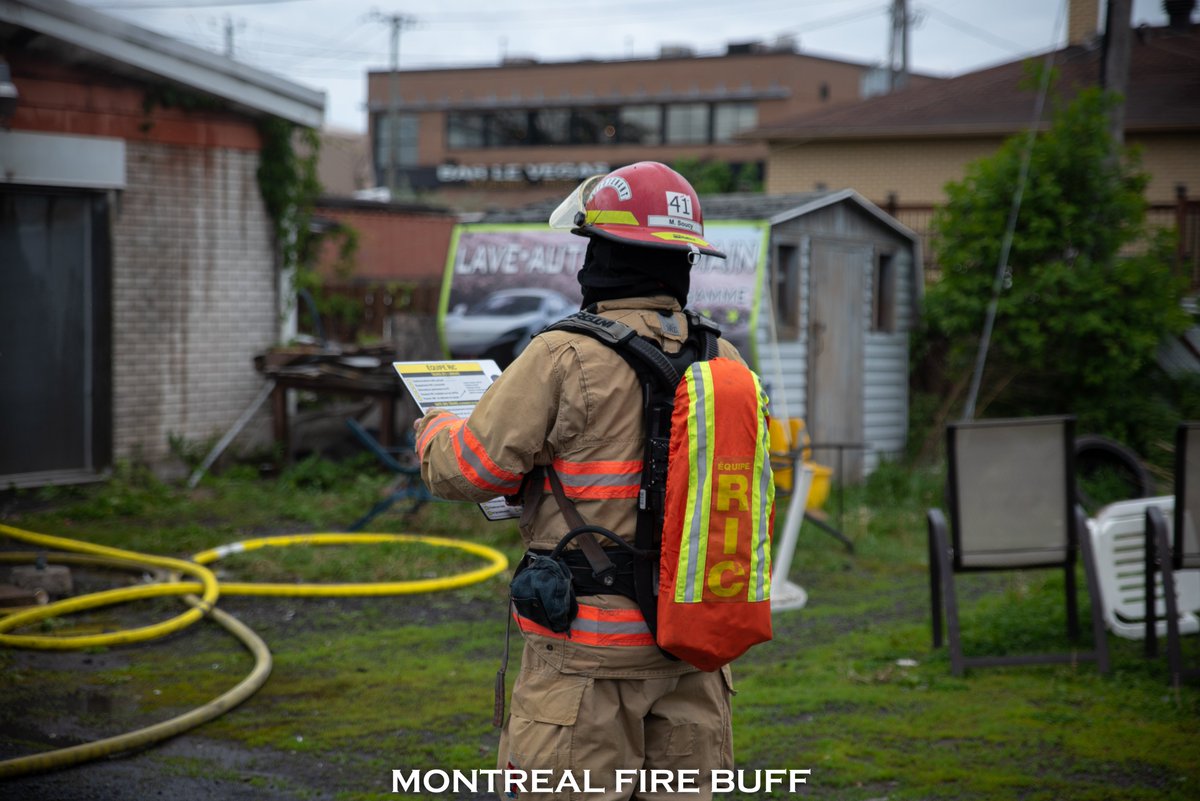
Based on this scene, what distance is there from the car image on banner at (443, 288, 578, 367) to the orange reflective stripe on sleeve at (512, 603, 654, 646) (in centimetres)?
836

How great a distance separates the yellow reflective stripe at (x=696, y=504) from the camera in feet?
9.12

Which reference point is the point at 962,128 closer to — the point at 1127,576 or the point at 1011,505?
the point at 1127,576

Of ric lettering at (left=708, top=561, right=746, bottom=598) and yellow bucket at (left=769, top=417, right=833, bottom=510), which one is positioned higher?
ric lettering at (left=708, top=561, right=746, bottom=598)

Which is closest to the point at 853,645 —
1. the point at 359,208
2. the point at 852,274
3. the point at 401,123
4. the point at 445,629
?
the point at 445,629

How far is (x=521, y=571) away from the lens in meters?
3.00

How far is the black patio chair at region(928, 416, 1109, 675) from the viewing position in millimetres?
5910

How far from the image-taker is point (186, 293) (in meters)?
11.2

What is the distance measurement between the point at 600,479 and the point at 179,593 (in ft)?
15.9

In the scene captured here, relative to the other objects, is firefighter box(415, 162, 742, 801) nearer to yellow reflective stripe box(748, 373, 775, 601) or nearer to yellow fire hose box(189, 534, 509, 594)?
yellow reflective stripe box(748, 373, 775, 601)

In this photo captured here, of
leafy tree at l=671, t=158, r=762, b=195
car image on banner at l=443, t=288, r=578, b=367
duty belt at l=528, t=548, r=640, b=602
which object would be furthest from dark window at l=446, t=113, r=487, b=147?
duty belt at l=528, t=548, r=640, b=602

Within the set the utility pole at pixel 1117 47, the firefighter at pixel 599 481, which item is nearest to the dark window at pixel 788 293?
the utility pole at pixel 1117 47

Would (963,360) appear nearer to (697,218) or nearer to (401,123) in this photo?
(697,218)

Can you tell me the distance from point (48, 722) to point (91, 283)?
642cm

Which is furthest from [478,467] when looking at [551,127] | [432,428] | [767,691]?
[551,127]
